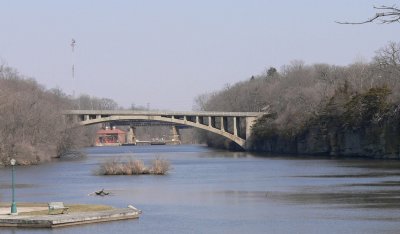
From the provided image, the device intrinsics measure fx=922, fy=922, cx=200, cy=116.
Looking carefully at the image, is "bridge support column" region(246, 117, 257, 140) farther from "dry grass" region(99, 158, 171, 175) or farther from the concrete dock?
the concrete dock

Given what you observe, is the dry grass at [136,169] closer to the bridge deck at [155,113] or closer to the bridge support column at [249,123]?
the bridge deck at [155,113]

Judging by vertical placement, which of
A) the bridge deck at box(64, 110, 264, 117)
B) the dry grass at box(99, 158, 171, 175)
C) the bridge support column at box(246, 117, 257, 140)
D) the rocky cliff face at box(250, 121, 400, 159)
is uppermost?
the bridge deck at box(64, 110, 264, 117)

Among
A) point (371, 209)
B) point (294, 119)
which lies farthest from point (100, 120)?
point (371, 209)

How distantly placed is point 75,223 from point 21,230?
7.10 ft

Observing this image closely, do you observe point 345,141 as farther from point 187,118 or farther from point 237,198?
point 237,198

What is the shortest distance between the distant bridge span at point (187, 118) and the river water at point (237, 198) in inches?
2030

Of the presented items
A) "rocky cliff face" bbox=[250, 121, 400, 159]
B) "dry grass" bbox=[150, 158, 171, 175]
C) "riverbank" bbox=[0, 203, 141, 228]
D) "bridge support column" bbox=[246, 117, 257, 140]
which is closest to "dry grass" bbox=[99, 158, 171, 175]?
"dry grass" bbox=[150, 158, 171, 175]

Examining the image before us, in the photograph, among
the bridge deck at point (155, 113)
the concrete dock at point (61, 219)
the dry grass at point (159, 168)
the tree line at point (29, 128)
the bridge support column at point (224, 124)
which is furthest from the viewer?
the bridge support column at point (224, 124)

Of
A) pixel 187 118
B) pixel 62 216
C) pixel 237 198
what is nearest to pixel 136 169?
pixel 237 198

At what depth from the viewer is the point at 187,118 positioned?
14375 centimetres

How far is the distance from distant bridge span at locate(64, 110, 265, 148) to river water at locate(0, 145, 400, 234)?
51.6 meters

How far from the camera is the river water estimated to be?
110 ft

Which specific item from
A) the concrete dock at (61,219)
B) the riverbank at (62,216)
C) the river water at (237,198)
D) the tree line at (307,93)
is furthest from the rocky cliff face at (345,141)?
the concrete dock at (61,219)

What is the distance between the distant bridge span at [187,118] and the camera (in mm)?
130500
